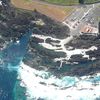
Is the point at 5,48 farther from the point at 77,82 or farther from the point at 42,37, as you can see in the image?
the point at 77,82

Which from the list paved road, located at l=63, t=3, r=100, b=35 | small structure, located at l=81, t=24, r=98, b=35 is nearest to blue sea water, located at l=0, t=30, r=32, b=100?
paved road, located at l=63, t=3, r=100, b=35

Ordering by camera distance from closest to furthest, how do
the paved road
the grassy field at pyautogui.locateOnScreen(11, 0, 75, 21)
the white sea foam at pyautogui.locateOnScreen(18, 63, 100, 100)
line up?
the white sea foam at pyautogui.locateOnScreen(18, 63, 100, 100) → the paved road → the grassy field at pyautogui.locateOnScreen(11, 0, 75, 21)

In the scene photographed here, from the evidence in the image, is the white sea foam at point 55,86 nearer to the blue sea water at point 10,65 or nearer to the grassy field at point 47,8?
the blue sea water at point 10,65

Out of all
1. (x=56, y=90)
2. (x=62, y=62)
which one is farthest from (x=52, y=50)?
(x=56, y=90)

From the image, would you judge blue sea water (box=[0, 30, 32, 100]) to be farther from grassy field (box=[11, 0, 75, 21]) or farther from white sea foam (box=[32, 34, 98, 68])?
grassy field (box=[11, 0, 75, 21])

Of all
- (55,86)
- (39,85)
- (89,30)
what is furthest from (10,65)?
(89,30)

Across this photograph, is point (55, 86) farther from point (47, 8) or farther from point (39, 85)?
point (47, 8)
